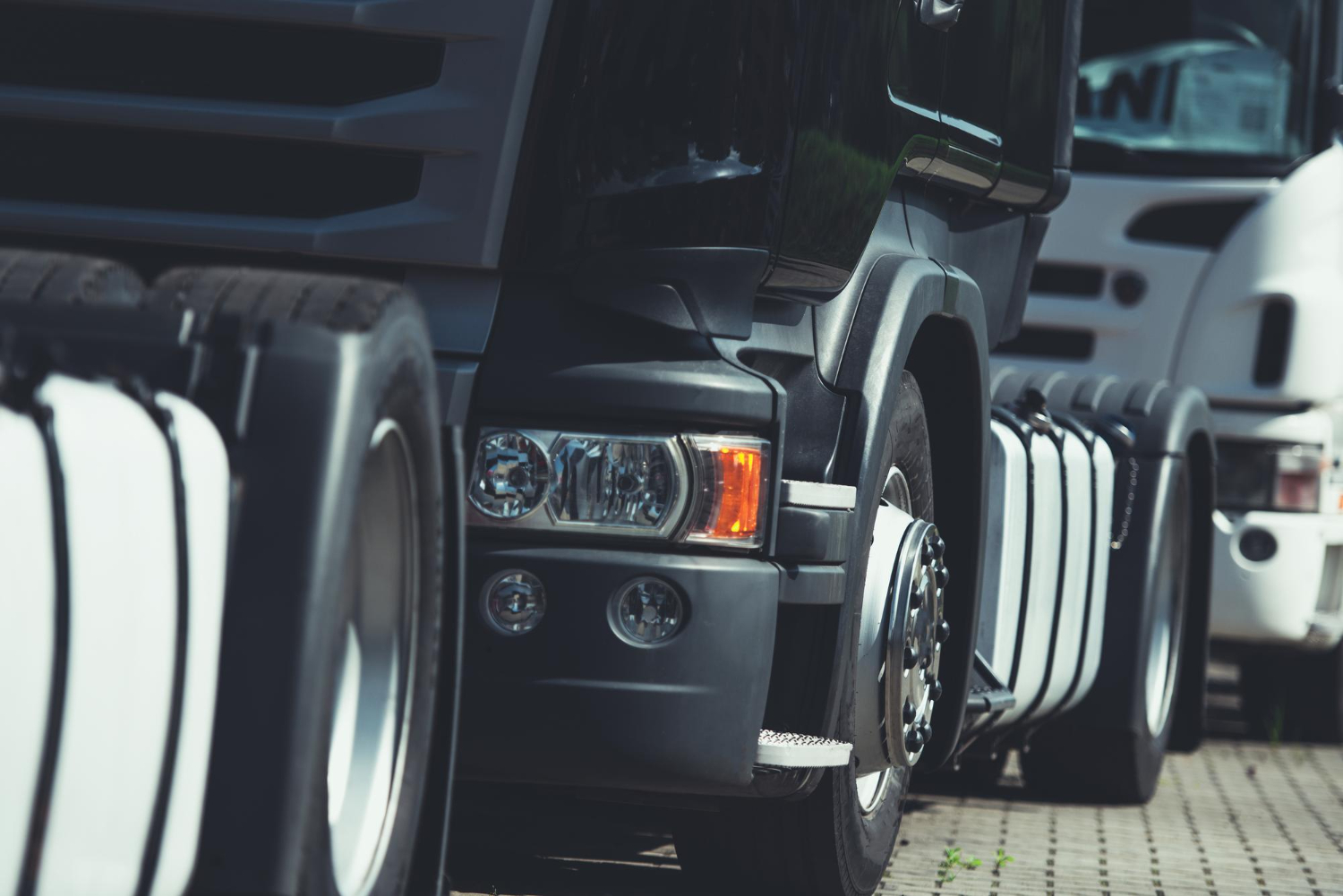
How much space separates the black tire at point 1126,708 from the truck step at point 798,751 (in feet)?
9.18

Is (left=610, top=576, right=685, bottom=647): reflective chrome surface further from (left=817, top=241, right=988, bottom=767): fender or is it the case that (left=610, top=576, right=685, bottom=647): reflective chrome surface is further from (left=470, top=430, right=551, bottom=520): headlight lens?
(left=817, top=241, right=988, bottom=767): fender

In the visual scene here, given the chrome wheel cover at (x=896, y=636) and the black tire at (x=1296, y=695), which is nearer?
the chrome wheel cover at (x=896, y=636)

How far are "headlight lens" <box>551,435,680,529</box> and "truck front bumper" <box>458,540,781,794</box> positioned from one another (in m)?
0.07

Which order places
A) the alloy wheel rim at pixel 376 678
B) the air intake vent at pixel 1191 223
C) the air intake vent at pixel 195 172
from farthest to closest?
1. the air intake vent at pixel 1191 223
2. the air intake vent at pixel 195 172
3. the alloy wheel rim at pixel 376 678

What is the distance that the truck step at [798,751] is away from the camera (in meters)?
3.97

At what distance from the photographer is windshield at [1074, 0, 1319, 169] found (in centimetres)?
831

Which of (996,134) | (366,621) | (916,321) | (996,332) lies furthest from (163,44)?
(996,332)

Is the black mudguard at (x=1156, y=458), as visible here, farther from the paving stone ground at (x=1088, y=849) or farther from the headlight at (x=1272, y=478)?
the headlight at (x=1272, y=478)

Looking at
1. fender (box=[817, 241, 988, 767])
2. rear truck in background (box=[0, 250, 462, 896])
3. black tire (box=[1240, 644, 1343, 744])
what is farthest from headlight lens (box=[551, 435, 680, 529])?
black tire (box=[1240, 644, 1343, 744])

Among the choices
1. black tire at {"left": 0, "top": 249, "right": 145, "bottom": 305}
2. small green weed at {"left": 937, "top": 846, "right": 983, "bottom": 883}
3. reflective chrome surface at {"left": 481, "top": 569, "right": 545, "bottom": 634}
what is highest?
black tire at {"left": 0, "top": 249, "right": 145, "bottom": 305}

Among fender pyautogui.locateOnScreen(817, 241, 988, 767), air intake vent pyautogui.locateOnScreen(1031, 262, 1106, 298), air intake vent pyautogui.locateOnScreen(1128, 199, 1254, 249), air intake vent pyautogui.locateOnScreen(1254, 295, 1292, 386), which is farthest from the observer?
air intake vent pyautogui.locateOnScreen(1031, 262, 1106, 298)

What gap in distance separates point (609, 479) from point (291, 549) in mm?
1214

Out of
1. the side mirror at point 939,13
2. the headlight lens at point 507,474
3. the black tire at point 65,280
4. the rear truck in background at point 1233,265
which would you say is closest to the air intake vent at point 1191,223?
the rear truck in background at point 1233,265

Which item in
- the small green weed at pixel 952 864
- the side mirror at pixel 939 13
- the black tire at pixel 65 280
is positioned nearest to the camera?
the black tire at pixel 65 280
